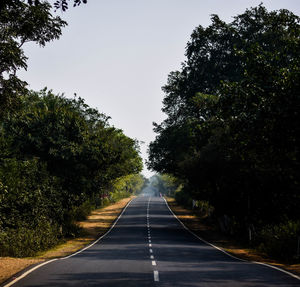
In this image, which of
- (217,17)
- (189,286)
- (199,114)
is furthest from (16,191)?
(217,17)

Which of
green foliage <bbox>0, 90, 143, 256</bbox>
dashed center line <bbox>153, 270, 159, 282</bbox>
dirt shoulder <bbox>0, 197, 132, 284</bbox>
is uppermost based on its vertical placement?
green foliage <bbox>0, 90, 143, 256</bbox>

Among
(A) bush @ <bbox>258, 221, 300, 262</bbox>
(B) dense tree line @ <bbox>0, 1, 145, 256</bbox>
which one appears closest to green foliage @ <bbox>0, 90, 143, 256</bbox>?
(B) dense tree line @ <bbox>0, 1, 145, 256</bbox>

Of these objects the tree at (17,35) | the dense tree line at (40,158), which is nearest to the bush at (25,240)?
the dense tree line at (40,158)

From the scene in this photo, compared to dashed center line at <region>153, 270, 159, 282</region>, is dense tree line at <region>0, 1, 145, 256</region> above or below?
above

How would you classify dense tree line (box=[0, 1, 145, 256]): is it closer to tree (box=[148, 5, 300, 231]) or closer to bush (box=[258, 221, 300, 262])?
tree (box=[148, 5, 300, 231])

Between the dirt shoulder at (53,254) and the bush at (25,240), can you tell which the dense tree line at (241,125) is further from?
the bush at (25,240)

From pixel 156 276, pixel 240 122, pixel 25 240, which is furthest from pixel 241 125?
pixel 25 240

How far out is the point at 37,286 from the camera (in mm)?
10758

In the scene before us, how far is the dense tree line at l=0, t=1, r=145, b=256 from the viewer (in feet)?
56.1

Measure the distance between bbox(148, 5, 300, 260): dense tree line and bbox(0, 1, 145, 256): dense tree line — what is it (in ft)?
24.4

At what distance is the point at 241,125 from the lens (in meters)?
17.1

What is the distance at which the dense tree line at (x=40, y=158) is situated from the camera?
17109mm

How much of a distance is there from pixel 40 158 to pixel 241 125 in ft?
63.5

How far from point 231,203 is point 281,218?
6.02m
